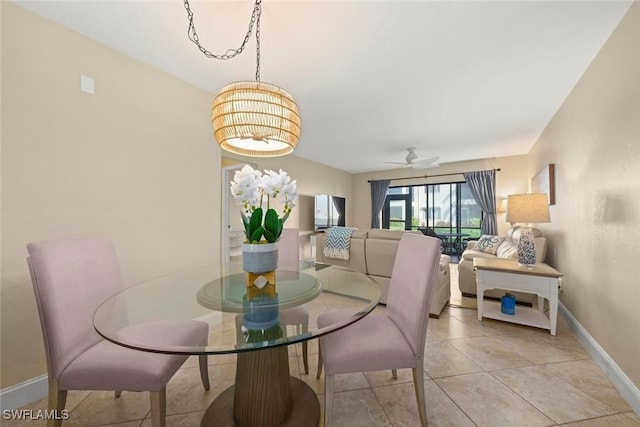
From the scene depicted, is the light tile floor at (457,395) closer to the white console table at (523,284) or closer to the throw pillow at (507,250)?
the white console table at (523,284)

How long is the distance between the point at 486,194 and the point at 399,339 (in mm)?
5282

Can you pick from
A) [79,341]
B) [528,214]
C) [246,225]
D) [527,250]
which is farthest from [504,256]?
[79,341]

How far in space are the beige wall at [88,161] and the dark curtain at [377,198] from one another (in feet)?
16.8

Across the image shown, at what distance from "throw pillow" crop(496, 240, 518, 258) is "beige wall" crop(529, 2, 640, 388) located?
799 millimetres

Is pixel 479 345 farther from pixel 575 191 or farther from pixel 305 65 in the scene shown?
pixel 305 65

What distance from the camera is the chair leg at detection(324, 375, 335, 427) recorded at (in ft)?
3.38

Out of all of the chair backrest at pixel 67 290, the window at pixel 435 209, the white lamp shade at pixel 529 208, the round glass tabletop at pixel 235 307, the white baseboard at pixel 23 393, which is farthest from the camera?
the window at pixel 435 209

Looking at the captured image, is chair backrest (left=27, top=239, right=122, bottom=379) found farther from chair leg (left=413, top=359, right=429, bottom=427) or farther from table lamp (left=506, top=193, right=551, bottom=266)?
table lamp (left=506, top=193, right=551, bottom=266)

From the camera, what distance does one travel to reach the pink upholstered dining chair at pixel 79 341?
0.97m

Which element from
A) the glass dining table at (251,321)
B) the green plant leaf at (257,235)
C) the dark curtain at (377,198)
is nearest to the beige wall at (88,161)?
the glass dining table at (251,321)

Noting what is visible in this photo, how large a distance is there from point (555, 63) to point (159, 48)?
10.3ft

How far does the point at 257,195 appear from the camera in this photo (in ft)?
4.31

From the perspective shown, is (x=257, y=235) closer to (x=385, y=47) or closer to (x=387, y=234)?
(x=385, y=47)

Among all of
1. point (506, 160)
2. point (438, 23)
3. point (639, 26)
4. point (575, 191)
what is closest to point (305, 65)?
point (438, 23)
